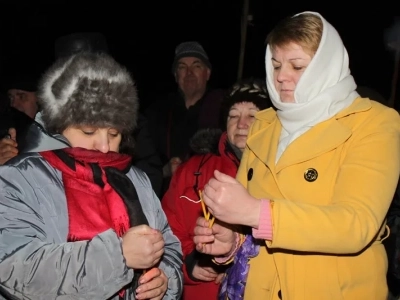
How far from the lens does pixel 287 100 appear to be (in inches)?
104

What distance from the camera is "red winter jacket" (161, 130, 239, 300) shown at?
371cm

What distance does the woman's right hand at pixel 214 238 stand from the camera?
8.78 ft

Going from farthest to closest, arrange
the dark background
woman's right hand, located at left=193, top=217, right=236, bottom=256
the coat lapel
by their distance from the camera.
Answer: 1. the dark background
2. woman's right hand, located at left=193, top=217, right=236, bottom=256
3. the coat lapel

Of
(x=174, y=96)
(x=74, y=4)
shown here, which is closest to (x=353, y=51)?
(x=74, y=4)

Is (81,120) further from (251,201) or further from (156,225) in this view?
(251,201)

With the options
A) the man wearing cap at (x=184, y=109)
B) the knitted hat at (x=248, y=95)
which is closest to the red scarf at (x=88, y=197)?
the knitted hat at (x=248, y=95)

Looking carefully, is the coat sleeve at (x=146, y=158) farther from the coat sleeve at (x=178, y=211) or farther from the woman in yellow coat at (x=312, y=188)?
the woman in yellow coat at (x=312, y=188)

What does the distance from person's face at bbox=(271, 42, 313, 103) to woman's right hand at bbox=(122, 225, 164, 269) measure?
0.84 m

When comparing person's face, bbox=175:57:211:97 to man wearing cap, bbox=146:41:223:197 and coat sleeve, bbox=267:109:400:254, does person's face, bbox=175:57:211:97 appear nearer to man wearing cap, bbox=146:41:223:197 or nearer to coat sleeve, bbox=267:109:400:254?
man wearing cap, bbox=146:41:223:197

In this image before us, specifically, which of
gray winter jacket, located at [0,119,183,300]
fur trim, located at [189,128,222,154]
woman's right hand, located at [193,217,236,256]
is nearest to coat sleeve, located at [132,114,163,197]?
fur trim, located at [189,128,222,154]

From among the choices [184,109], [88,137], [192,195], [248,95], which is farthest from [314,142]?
[184,109]

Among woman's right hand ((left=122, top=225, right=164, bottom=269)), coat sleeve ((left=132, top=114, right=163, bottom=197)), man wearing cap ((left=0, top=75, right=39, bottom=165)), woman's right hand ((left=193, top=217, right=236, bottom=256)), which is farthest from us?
coat sleeve ((left=132, top=114, right=163, bottom=197))

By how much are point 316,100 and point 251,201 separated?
1.85 ft

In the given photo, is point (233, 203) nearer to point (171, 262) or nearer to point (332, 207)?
point (332, 207)
